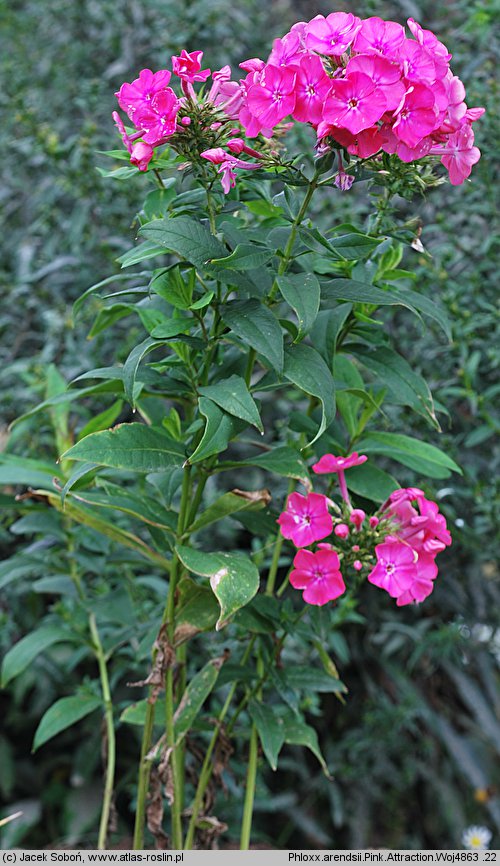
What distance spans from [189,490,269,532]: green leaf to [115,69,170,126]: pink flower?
49cm

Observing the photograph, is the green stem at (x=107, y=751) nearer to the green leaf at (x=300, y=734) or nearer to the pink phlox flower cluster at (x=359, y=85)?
the green leaf at (x=300, y=734)

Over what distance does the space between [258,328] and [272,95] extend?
0.26 m

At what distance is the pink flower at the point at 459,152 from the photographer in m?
0.99

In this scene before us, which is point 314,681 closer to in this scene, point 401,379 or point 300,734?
point 300,734

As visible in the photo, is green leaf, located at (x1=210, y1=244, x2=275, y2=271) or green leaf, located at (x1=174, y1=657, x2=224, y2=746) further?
green leaf, located at (x1=174, y1=657, x2=224, y2=746)

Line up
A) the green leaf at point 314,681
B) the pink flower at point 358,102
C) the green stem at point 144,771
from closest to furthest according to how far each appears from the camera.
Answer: the pink flower at point 358,102, the green stem at point 144,771, the green leaf at point 314,681

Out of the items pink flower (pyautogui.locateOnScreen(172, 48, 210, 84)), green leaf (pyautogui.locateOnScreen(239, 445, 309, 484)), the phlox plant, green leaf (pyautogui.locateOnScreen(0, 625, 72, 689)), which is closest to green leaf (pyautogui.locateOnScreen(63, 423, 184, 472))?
the phlox plant

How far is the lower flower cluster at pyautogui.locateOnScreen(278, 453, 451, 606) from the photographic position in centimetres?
108

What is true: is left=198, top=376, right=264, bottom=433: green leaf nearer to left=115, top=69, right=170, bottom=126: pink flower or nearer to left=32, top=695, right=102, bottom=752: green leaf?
left=115, top=69, right=170, bottom=126: pink flower

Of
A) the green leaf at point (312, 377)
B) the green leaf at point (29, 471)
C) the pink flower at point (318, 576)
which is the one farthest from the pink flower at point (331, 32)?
the green leaf at point (29, 471)

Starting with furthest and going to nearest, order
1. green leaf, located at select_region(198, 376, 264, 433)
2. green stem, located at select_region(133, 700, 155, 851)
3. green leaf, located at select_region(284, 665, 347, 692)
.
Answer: green leaf, located at select_region(284, 665, 347, 692), green stem, located at select_region(133, 700, 155, 851), green leaf, located at select_region(198, 376, 264, 433)

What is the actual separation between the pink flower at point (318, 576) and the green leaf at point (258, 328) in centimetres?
26

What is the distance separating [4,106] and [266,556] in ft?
5.55

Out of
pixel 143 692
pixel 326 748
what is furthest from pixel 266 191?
pixel 326 748
